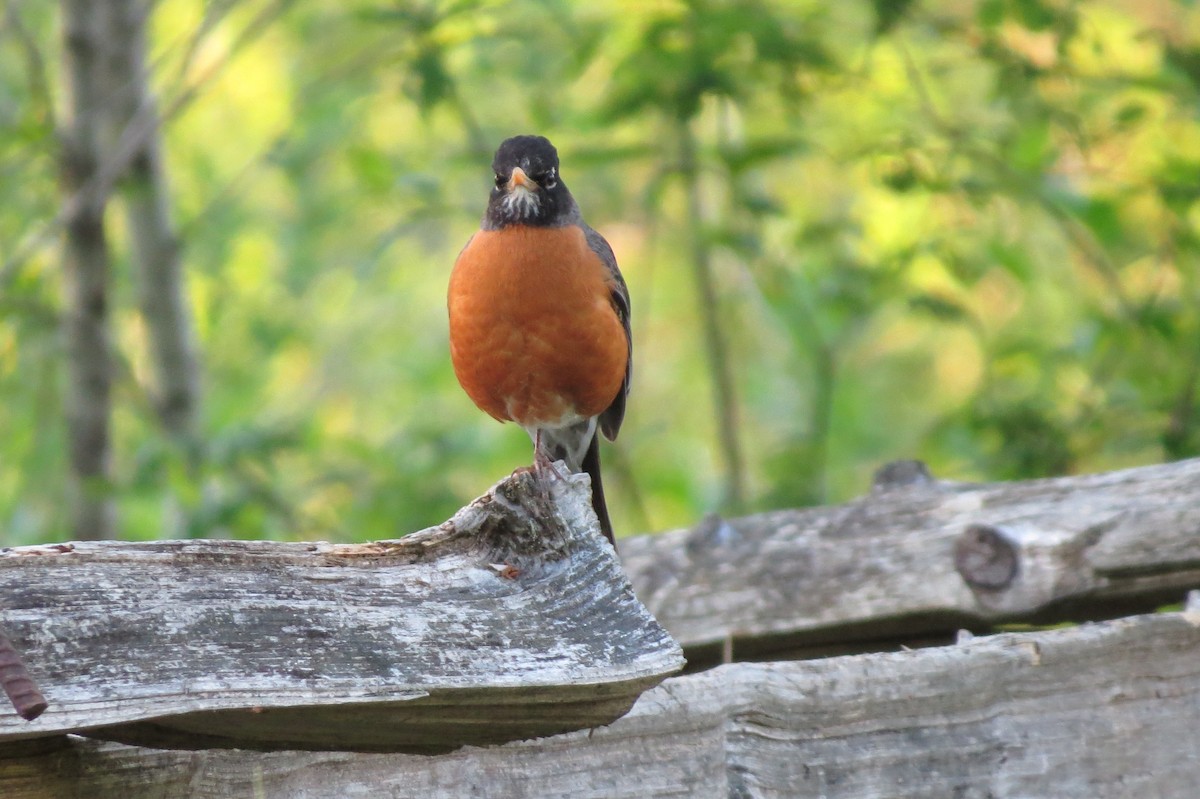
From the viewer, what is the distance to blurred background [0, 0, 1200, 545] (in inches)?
189

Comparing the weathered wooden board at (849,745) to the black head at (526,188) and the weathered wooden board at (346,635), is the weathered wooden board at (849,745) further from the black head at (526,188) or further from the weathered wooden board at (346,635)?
the black head at (526,188)

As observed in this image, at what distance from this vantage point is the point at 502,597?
1.71m

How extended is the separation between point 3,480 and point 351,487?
6.07 ft

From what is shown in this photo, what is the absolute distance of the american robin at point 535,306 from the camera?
338 centimetres

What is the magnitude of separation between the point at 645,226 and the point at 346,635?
504 cm

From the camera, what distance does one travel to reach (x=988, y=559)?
2.68 m

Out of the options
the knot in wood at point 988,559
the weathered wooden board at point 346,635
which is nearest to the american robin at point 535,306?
the knot in wood at point 988,559

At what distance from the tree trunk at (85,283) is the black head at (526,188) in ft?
7.73

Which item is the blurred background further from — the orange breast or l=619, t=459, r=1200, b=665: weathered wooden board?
l=619, t=459, r=1200, b=665: weathered wooden board

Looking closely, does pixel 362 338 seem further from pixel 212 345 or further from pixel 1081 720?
pixel 1081 720

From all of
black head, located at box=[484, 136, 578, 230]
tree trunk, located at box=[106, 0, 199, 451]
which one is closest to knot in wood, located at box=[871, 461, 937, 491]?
black head, located at box=[484, 136, 578, 230]

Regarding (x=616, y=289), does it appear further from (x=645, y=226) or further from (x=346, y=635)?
(x=645, y=226)

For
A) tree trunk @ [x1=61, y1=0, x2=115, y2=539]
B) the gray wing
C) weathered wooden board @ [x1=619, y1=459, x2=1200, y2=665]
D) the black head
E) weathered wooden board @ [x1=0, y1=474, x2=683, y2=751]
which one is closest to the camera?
weathered wooden board @ [x1=0, y1=474, x2=683, y2=751]

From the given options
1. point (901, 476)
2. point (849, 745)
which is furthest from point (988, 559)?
point (849, 745)
